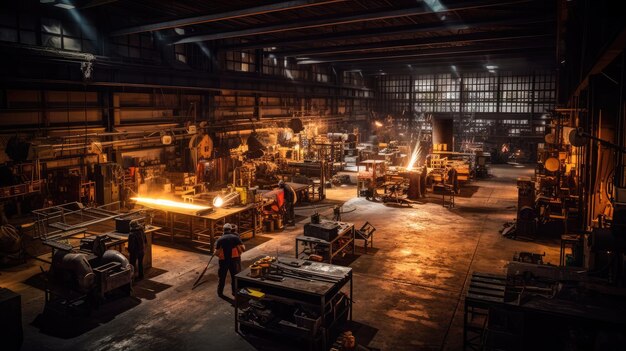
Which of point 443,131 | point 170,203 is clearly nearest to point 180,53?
point 170,203

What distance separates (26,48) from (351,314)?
11.2 metres

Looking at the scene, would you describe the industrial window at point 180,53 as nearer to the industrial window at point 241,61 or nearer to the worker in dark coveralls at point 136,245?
the industrial window at point 241,61

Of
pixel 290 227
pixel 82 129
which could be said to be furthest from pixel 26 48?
pixel 290 227

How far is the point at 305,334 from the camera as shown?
6.88m

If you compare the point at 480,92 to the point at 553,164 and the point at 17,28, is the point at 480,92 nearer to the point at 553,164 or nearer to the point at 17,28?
the point at 553,164

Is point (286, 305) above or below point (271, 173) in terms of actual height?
below

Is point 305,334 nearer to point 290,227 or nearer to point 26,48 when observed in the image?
point 290,227

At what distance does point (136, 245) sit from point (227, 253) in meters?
2.20

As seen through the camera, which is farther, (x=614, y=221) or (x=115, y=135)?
(x=115, y=135)

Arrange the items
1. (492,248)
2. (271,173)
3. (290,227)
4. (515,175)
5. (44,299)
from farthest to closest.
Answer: (515,175), (271,173), (290,227), (492,248), (44,299)

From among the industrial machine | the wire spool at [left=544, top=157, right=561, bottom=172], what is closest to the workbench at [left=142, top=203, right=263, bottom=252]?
the industrial machine

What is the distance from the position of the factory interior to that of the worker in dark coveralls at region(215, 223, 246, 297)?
0.16 ft

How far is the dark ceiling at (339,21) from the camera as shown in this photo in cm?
1266

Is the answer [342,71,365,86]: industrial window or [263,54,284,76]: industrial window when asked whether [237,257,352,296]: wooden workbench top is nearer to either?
[263,54,284,76]: industrial window
